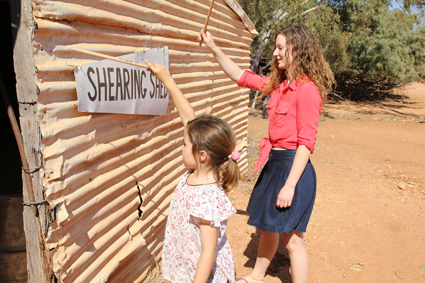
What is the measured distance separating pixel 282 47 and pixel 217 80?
244 cm

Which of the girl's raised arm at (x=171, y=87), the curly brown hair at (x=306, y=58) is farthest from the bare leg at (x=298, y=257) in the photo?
the girl's raised arm at (x=171, y=87)

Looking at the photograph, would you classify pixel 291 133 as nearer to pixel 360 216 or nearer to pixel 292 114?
pixel 292 114

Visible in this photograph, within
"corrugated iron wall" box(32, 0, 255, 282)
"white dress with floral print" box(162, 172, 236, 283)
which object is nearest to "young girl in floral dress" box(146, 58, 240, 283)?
"white dress with floral print" box(162, 172, 236, 283)

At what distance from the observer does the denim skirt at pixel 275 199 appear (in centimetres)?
248

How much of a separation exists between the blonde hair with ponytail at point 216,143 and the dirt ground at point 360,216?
1.98 m

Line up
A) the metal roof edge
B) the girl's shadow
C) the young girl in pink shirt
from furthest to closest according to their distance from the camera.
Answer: the metal roof edge → the girl's shadow → the young girl in pink shirt

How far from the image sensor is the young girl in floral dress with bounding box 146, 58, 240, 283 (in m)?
1.75

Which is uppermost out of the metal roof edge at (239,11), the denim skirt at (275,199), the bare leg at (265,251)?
the metal roof edge at (239,11)

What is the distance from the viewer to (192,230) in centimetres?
191

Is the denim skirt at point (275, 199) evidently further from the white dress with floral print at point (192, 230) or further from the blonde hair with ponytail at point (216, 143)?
the blonde hair with ponytail at point (216, 143)

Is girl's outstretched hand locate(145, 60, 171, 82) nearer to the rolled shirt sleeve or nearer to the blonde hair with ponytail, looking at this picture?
the blonde hair with ponytail

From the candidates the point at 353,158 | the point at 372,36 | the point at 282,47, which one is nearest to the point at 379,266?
the point at 282,47

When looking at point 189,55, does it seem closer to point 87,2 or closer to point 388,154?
point 87,2

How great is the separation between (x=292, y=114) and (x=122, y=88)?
120 centimetres
